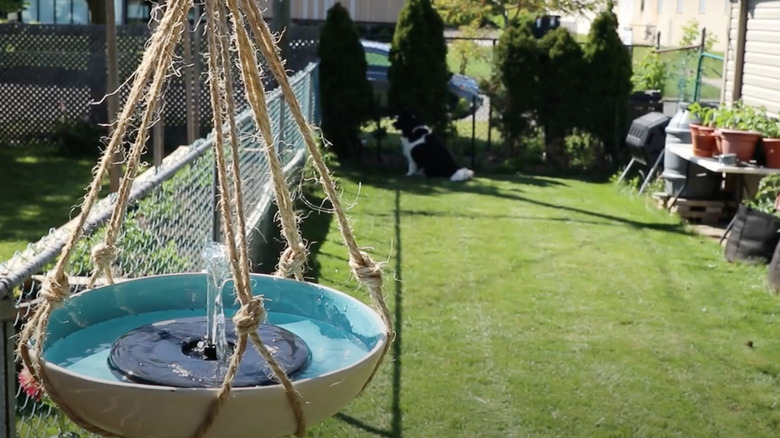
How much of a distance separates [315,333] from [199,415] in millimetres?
840

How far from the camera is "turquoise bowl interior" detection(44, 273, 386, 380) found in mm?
2670

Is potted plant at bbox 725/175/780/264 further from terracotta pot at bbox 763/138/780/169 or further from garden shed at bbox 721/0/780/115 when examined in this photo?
garden shed at bbox 721/0/780/115

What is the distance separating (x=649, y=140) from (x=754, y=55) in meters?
1.42

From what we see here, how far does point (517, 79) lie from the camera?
1325 cm

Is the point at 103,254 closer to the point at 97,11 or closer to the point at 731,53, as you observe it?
the point at 731,53

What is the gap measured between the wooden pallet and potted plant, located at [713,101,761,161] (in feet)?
2.41

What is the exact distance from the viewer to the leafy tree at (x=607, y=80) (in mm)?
13102

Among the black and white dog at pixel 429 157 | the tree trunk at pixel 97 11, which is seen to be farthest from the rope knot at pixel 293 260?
the tree trunk at pixel 97 11

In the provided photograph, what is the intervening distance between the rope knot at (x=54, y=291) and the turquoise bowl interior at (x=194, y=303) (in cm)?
33

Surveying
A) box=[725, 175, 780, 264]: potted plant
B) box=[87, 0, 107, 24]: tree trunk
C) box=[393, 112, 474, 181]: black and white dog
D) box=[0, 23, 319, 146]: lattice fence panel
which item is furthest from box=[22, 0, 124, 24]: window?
box=[725, 175, 780, 264]: potted plant

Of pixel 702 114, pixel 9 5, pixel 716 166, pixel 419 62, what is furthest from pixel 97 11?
pixel 716 166

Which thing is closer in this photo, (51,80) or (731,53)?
(731,53)

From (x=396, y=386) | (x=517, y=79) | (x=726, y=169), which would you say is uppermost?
(x=517, y=79)

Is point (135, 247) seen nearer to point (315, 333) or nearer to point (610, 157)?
point (315, 333)
